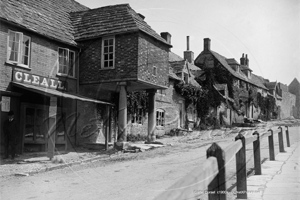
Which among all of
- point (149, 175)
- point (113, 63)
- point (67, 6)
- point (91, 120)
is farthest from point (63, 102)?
point (149, 175)

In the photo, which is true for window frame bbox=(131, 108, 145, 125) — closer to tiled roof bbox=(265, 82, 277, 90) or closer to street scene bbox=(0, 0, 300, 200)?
street scene bbox=(0, 0, 300, 200)

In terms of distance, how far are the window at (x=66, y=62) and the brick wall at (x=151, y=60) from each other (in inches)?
143

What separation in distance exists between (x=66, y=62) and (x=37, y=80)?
2701 millimetres

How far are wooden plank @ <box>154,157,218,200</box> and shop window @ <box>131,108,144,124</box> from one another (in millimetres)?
17830

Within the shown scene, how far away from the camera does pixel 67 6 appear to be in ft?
60.3

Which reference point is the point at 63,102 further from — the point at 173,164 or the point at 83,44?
the point at 173,164

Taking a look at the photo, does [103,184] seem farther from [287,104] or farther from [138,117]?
[287,104]

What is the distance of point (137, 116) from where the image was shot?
2108 centimetres

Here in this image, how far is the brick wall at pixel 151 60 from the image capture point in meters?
15.6

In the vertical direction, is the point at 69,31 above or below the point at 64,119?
above

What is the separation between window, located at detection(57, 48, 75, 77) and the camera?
1526cm

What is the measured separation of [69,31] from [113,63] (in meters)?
3.20

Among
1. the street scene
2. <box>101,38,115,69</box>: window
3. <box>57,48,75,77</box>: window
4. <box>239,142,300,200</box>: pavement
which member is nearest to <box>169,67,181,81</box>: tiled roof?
the street scene

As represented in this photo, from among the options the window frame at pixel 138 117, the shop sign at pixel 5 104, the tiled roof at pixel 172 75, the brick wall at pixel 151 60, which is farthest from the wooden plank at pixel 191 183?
the tiled roof at pixel 172 75
